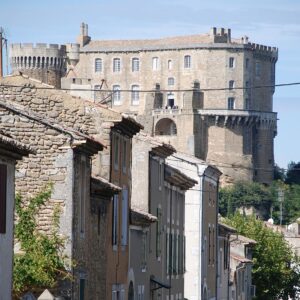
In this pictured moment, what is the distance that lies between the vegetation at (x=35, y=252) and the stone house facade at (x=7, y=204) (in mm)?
3144

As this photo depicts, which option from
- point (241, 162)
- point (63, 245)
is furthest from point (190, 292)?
point (241, 162)

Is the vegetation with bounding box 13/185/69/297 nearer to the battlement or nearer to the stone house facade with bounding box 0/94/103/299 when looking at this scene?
the stone house facade with bounding box 0/94/103/299

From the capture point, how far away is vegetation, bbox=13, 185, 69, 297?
2723 cm

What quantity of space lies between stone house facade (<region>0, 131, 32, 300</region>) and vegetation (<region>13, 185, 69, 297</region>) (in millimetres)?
3144

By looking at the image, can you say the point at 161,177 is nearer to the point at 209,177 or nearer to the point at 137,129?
the point at 137,129

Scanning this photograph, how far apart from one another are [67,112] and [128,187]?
14.4 ft

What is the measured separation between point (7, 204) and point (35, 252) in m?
4.37

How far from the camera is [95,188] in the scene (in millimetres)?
31859

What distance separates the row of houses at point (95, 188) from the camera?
29188 millimetres

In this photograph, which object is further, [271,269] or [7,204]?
[271,269]

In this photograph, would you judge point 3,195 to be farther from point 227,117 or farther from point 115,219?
point 227,117

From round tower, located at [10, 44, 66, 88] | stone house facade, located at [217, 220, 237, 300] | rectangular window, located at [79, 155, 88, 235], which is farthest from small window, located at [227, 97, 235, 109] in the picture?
rectangular window, located at [79, 155, 88, 235]

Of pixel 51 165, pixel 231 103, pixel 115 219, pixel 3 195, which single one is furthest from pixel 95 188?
pixel 231 103

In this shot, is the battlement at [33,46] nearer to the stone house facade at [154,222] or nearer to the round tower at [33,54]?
the round tower at [33,54]
